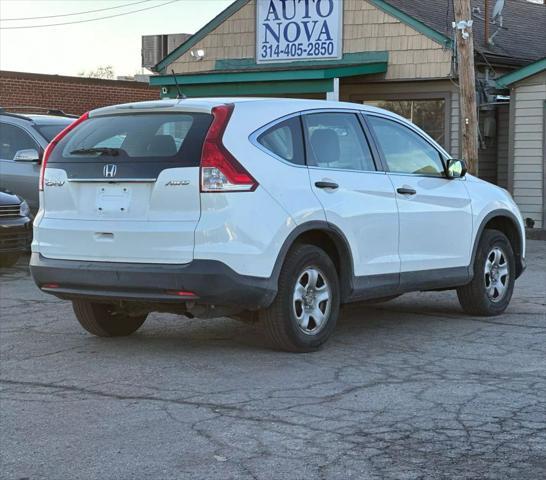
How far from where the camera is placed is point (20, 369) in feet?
23.8

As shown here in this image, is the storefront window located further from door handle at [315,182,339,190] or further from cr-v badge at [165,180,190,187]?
cr-v badge at [165,180,190,187]

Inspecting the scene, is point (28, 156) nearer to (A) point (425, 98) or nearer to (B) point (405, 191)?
(B) point (405, 191)

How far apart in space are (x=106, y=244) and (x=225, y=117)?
1180mm

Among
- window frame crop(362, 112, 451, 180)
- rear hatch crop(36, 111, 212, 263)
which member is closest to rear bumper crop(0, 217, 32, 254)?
rear hatch crop(36, 111, 212, 263)

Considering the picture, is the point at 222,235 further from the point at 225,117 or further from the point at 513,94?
the point at 513,94

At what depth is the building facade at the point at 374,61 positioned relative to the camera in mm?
21047

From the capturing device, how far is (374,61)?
2173 centimetres

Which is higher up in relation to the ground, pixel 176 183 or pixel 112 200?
pixel 176 183

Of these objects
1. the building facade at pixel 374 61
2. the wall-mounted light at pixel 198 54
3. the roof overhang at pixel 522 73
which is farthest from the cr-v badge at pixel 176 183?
the wall-mounted light at pixel 198 54

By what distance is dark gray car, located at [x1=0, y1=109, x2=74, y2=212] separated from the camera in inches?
574

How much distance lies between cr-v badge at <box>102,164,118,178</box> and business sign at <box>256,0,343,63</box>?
15.6 m

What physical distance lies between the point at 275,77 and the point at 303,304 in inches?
574

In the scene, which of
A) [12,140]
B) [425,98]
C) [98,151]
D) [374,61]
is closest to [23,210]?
[12,140]

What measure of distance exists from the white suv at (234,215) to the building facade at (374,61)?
39.9ft
